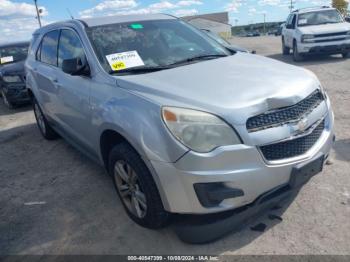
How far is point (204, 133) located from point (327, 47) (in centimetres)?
1103

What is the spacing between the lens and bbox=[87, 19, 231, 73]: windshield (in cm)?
362

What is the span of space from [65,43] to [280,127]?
303 cm

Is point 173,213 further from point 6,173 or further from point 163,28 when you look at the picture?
point 6,173

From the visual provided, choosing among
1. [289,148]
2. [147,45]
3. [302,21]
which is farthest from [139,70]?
[302,21]

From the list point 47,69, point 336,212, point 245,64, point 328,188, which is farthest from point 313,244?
point 47,69

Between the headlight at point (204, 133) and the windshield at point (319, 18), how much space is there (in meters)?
11.9

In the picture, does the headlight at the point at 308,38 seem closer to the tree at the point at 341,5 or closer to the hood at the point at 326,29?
the hood at the point at 326,29

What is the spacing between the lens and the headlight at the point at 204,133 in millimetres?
2590

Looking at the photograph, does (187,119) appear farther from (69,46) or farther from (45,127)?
(45,127)

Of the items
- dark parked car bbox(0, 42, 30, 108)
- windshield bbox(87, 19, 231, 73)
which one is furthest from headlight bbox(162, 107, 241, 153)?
dark parked car bbox(0, 42, 30, 108)

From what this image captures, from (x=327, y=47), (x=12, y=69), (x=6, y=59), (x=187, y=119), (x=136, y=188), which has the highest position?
(x=187, y=119)

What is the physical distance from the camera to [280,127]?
2717mm

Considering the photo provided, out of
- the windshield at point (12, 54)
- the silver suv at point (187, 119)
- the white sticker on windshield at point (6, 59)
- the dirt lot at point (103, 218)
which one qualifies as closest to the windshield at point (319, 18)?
the dirt lot at point (103, 218)

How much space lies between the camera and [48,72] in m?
5.12
